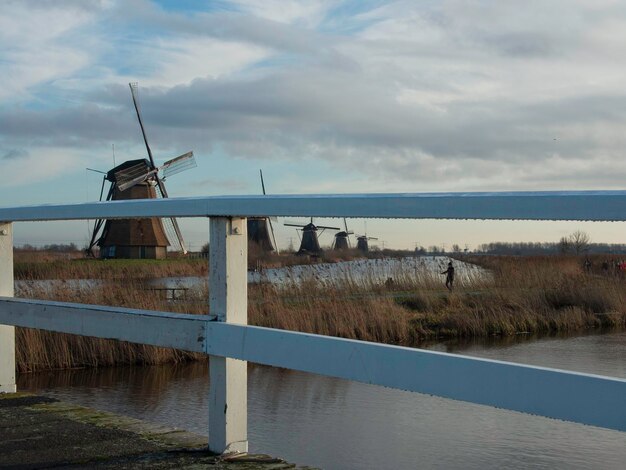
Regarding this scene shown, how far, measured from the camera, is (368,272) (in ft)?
51.9

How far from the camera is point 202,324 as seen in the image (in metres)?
3.26

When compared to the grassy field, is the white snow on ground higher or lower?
higher

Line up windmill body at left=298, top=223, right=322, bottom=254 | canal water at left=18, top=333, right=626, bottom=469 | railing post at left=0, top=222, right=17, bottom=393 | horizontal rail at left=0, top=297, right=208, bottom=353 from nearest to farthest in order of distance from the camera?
1. horizontal rail at left=0, top=297, right=208, bottom=353
2. railing post at left=0, top=222, right=17, bottom=393
3. canal water at left=18, top=333, right=626, bottom=469
4. windmill body at left=298, top=223, right=322, bottom=254

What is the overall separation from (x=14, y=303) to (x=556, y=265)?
56.6 ft

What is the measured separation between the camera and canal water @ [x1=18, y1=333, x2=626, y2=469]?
5.82 meters

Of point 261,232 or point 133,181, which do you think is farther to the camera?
point 261,232

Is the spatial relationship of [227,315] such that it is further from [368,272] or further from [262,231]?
[262,231]

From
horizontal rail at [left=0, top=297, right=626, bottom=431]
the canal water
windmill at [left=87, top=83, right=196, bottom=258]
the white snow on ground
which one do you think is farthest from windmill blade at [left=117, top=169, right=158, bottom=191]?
horizontal rail at [left=0, top=297, right=626, bottom=431]

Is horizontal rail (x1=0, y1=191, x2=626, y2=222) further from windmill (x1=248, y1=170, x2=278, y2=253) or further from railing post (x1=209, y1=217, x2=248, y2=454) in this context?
windmill (x1=248, y1=170, x2=278, y2=253)

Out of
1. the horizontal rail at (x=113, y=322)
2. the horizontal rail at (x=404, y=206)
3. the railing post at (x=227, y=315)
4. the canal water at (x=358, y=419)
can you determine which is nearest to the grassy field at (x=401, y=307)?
the canal water at (x=358, y=419)

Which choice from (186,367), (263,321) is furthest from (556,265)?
(186,367)

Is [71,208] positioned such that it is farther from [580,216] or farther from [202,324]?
[580,216]

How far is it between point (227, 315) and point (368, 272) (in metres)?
12.7

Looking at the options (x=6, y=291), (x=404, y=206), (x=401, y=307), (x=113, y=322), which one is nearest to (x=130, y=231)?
(x=401, y=307)
